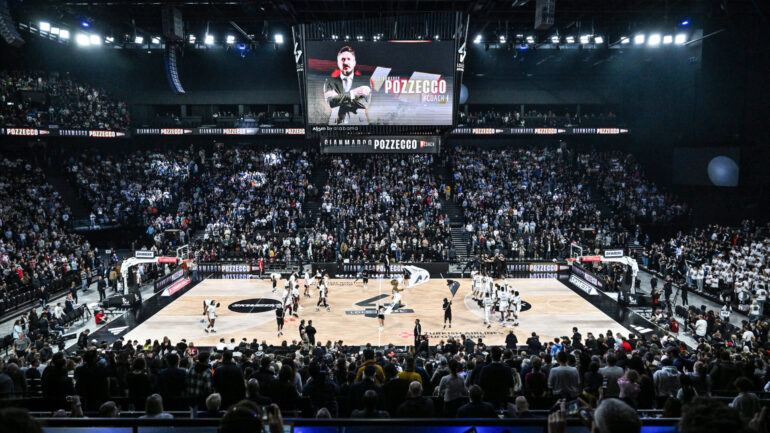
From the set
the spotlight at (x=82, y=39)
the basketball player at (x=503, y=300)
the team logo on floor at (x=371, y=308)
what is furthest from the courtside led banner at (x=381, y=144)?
the spotlight at (x=82, y=39)

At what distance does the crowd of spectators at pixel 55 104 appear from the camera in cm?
3366

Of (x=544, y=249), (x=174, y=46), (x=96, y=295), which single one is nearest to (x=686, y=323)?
(x=544, y=249)

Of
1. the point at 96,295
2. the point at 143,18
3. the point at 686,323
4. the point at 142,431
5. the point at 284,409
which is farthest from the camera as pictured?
the point at 143,18

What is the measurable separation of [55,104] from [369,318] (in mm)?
30390

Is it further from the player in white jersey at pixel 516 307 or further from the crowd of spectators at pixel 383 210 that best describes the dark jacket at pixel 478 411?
the crowd of spectators at pixel 383 210

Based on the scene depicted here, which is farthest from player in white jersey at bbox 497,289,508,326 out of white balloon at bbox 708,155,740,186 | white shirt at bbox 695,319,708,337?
white balloon at bbox 708,155,740,186

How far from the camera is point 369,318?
22188 mm

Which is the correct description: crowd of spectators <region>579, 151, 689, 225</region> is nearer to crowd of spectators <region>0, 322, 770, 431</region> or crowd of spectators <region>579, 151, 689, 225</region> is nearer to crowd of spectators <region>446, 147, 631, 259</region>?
crowd of spectators <region>446, 147, 631, 259</region>

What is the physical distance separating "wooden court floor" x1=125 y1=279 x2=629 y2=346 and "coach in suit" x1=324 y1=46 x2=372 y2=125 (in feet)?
28.2

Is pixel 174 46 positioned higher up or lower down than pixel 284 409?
higher up

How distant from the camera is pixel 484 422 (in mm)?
3756

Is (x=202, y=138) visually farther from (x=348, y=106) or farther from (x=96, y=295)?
(x=348, y=106)

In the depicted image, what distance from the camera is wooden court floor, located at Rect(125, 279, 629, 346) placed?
19.9 meters

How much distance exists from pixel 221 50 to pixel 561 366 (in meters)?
43.3
